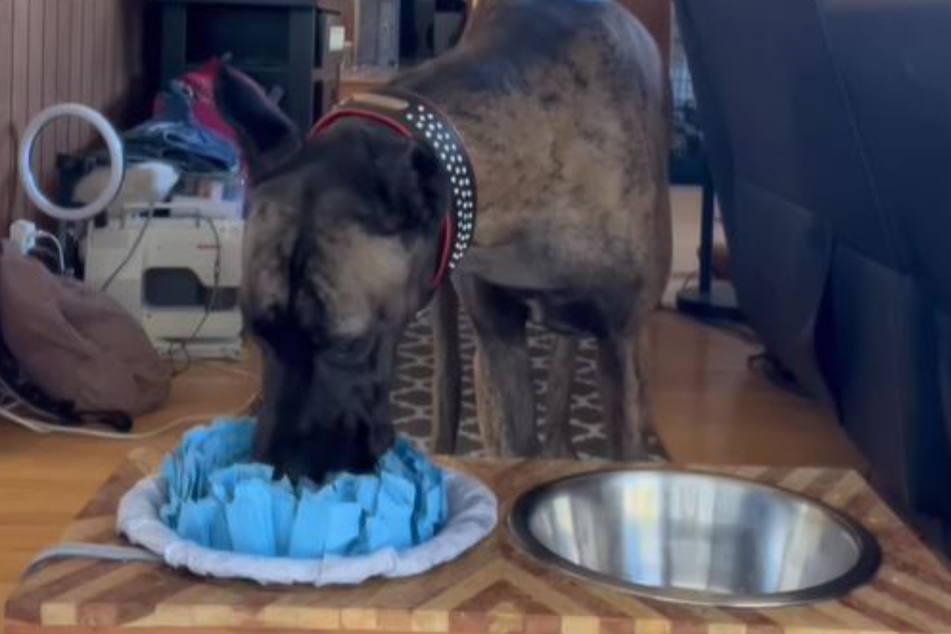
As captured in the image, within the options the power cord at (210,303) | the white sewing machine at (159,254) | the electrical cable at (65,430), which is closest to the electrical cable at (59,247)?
the white sewing machine at (159,254)

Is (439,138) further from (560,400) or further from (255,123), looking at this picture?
(560,400)

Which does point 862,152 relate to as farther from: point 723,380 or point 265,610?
point 723,380

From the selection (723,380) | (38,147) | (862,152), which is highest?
(862,152)

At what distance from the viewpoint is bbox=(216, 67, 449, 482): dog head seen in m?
1.29

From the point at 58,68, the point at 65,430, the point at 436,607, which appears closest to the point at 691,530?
the point at 436,607

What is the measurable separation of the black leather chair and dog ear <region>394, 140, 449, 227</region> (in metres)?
0.52

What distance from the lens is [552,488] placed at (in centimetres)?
122

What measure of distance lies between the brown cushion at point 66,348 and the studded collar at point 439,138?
4.61 ft

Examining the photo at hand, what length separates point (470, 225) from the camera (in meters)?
1.45

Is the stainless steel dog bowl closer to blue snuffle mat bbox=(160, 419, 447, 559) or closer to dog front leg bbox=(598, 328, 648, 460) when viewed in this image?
blue snuffle mat bbox=(160, 419, 447, 559)

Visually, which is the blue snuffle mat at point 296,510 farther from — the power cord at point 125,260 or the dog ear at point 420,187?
the power cord at point 125,260

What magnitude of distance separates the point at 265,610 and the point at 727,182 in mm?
2055

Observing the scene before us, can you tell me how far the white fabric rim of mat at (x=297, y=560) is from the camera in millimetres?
992

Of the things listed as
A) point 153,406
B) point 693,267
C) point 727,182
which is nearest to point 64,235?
point 153,406
